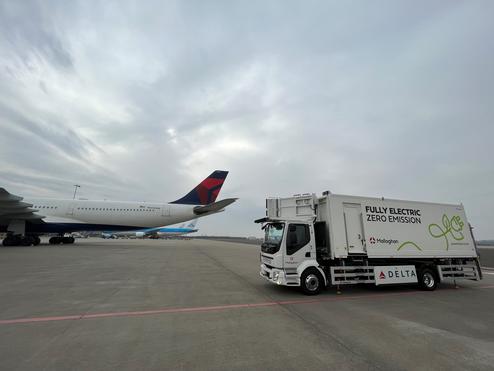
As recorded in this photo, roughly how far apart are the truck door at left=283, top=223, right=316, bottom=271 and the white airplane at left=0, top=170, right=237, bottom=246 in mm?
17868

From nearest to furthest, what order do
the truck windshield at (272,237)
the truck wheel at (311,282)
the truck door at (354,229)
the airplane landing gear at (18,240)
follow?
the truck wheel at (311,282) → the truck windshield at (272,237) → the truck door at (354,229) → the airplane landing gear at (18,240)

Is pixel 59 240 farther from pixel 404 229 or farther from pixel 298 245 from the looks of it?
pixel 404 229

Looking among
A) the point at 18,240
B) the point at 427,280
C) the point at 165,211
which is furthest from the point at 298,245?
the point at 18,240

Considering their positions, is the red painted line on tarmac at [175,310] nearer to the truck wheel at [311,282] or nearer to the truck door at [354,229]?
the truck wheel at [311,282]

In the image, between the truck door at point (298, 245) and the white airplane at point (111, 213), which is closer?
the truck door at point (298, 245)

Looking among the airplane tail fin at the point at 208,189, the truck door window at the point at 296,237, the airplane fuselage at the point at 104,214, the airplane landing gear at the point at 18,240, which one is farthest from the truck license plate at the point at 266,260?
the airplane landing gear at the point at 18,240

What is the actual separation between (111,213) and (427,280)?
93.1 ft

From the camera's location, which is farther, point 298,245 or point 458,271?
point 458,271

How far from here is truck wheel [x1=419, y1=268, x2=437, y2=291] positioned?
29.7 ft

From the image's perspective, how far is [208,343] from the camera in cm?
418

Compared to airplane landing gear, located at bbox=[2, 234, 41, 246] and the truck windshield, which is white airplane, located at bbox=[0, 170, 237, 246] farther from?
the truck windshield

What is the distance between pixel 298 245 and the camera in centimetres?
807

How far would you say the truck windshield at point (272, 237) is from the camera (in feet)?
26.8

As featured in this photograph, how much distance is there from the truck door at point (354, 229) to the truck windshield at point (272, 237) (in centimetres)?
234
